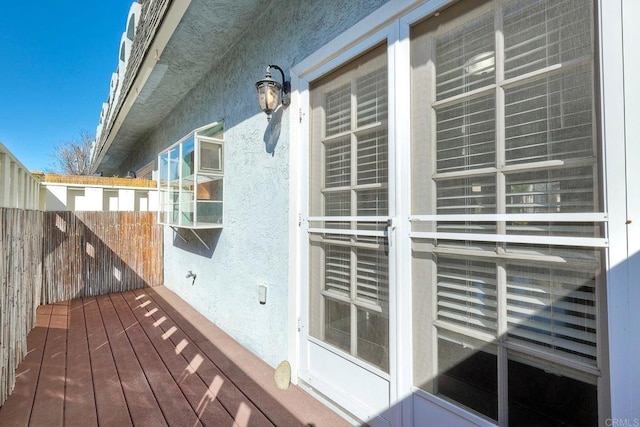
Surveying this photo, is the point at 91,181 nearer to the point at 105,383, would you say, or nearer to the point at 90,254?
the point at 90,254

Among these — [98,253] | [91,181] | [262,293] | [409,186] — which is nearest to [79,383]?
[262,293]

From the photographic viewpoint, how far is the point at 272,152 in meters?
3.06

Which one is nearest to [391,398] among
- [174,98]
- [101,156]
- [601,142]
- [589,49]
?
[601,142]

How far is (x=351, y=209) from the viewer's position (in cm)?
230

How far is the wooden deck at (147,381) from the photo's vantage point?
7.61 feet

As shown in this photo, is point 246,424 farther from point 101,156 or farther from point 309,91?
point 101,156

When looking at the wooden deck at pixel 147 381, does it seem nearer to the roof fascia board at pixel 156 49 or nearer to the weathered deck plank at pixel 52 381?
the weathered deck plank at pixel 52 381

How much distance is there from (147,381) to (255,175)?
226 cm

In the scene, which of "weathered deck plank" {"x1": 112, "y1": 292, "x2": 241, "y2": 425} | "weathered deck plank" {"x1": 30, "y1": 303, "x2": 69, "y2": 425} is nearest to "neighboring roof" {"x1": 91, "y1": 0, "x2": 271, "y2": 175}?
"weathered deck plank" {"x1": 112, "y1": 292, "x2": 241, "y2": 425}

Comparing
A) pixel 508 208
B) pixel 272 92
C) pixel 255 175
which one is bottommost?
pixel 508 208

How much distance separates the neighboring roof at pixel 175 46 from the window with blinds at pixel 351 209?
1.43m

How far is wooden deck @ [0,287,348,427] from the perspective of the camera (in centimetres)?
232

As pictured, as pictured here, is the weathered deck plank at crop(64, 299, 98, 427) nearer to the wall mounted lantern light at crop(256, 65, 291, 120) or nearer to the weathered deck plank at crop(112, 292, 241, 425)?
the weathered deck plank at crop(112, 292, 241, 425)
